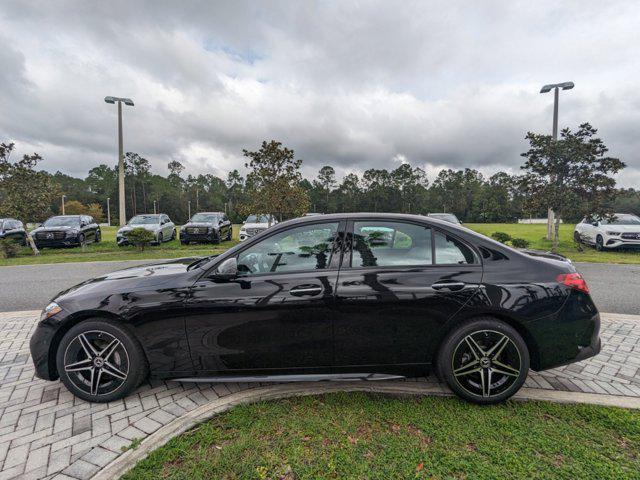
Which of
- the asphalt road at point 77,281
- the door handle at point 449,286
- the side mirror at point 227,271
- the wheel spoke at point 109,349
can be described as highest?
the side mirror at point 227,271

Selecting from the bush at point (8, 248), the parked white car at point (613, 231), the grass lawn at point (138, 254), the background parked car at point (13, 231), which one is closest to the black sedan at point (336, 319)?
the grass lawn at point (138, 254)

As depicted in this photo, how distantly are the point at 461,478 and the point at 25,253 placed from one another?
1783 cm

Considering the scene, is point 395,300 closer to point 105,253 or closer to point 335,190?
point 105,253

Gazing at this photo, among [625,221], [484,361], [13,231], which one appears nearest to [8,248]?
[13,231]

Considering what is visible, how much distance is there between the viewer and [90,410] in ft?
9.05

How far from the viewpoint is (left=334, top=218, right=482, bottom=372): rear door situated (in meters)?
2.68

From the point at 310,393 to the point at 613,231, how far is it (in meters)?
15.6

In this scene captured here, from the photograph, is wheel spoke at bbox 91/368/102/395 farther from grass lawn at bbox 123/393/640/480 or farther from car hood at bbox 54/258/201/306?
grass lawn at bbox 123/393/640/480

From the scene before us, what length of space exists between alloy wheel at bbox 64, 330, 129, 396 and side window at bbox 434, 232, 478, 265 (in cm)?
277

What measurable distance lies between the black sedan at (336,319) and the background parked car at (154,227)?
14058mm

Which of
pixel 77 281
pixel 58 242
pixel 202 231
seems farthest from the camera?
pixel 202 231

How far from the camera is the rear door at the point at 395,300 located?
268 centimetres

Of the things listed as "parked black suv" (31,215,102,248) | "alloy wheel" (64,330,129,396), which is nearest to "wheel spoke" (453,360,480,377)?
"alloy wheel" (64,330,129,396)

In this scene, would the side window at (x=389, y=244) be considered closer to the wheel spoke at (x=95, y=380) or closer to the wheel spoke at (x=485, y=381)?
the wheel spoke at (x=485, y=381)
